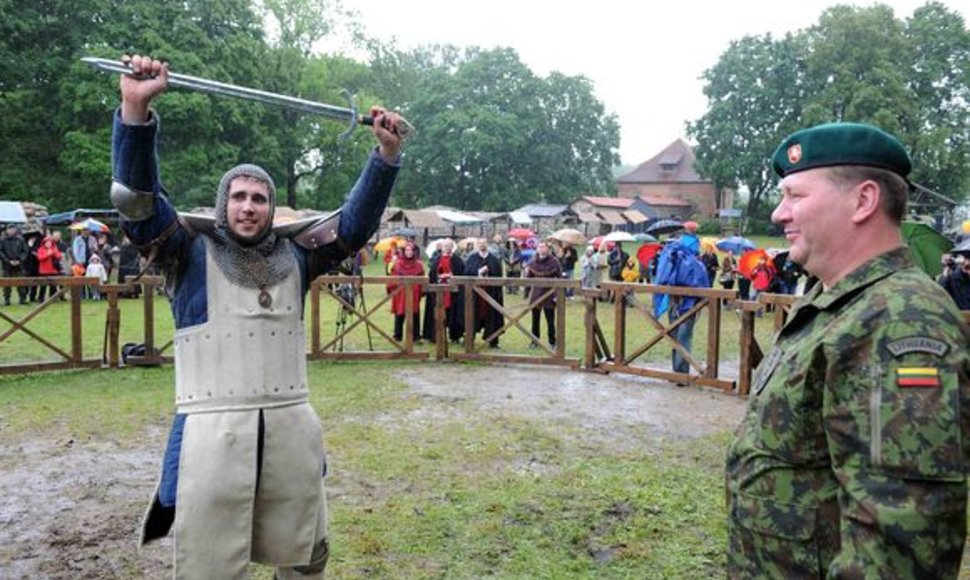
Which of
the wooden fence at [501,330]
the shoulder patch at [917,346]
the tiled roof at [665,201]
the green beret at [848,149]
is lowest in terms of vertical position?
the wooden fence at [501,330]

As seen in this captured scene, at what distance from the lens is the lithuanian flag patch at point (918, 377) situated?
1530 mm

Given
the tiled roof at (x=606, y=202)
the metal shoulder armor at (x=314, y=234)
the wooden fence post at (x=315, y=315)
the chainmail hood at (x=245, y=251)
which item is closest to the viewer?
the chainmail hood at (x=245, y=251)

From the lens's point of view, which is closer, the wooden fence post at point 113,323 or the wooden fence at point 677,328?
the wooden fence at point 677,328

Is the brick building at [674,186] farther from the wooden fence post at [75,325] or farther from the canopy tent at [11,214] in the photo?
the wooden fence post at [75,325]

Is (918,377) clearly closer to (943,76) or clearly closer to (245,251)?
(245,251)

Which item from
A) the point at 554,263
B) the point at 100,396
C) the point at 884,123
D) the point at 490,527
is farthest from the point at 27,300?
the point at 884,123

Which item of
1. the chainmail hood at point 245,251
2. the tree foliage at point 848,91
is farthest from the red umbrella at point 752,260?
the tree foliage at point 848,91

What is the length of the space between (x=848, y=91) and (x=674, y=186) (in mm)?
26805

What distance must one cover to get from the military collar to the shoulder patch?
209 millimetres

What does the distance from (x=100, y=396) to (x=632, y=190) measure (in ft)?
234

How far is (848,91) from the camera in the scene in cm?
4706

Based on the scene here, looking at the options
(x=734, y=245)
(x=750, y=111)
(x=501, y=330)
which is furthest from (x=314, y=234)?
(x=750, y=111)

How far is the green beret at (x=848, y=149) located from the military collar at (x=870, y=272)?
19 centimetres

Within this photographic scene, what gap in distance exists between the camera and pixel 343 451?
6633 mm
